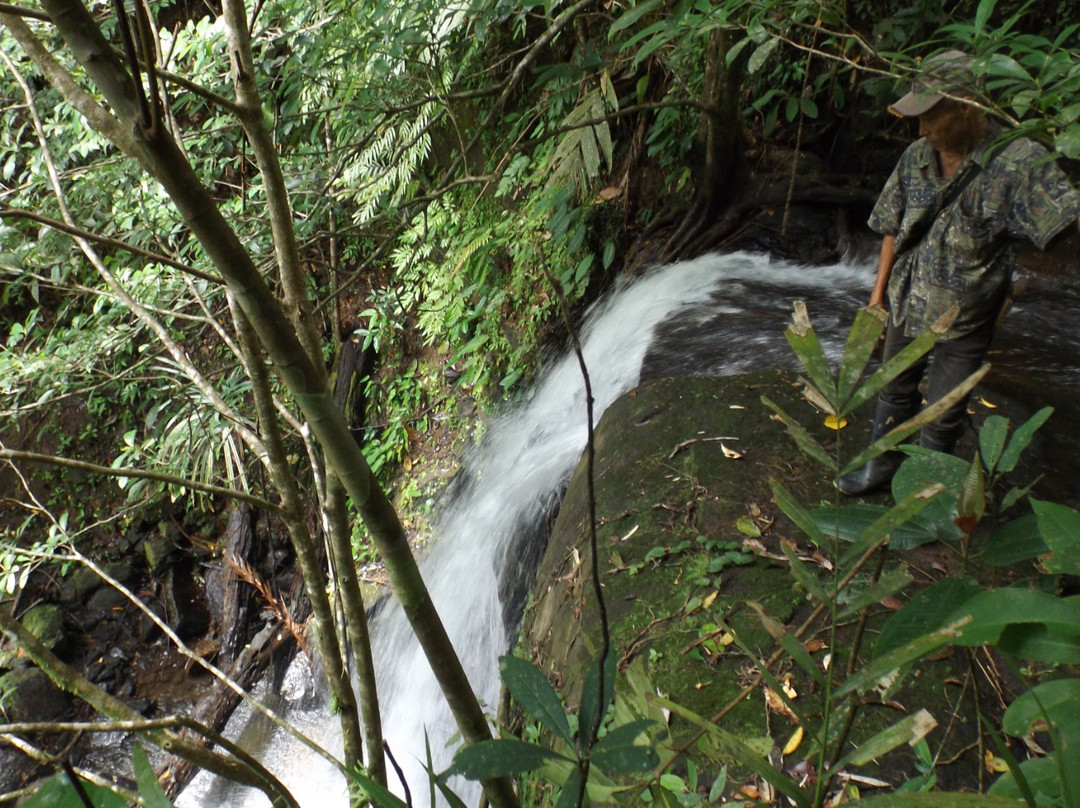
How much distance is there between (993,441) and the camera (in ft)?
3.69

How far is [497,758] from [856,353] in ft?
1.93

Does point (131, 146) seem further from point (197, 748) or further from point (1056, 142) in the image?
point (1056, 142)

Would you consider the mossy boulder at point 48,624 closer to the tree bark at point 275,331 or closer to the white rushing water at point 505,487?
the white rushing water at point 505,487

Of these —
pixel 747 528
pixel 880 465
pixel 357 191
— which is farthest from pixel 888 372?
pixel 357 191

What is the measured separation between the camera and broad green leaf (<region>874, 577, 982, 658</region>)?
31.9 inches

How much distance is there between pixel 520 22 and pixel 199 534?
660 centimetres

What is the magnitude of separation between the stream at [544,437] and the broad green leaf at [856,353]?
357cm

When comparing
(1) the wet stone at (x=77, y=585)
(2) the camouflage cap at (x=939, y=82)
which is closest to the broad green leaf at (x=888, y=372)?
(2) the camouflage cap at (x=939, y=82)

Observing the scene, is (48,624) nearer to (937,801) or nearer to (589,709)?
(589,709)

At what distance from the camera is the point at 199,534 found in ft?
27.7

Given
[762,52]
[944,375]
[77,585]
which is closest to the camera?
[944,375]

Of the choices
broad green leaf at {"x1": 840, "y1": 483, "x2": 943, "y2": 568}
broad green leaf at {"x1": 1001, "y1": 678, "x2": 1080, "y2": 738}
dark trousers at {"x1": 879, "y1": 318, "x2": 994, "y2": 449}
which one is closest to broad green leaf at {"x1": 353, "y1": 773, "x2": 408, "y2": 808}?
broad green leaf at {"x1": 840, "y1": 483, "x2": 943, "y2": 568}

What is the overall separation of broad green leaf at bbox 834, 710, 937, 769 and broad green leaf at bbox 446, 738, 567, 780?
31 centimetres

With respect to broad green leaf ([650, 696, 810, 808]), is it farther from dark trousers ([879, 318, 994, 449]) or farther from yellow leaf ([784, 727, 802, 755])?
dark trousers ([879, 318, 994, 449])
